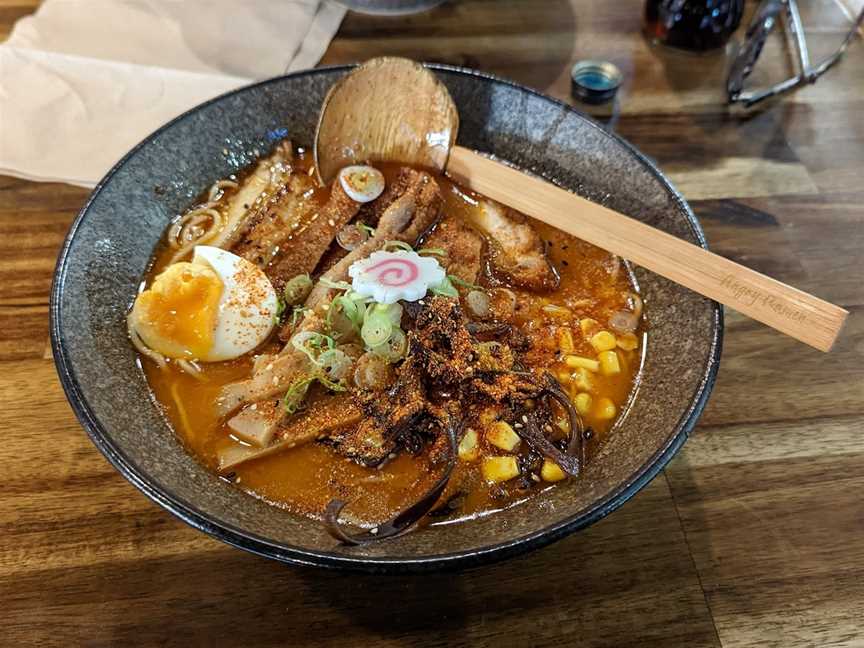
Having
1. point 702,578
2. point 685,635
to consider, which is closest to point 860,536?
point 702,578

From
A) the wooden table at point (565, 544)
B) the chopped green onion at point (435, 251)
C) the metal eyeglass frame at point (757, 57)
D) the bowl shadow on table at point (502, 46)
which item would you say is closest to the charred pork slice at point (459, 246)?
the chopped green onion at point (435, 251)

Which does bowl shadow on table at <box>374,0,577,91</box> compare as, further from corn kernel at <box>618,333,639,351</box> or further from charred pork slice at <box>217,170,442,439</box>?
corn kernel at <box>618,333,639,351</box>

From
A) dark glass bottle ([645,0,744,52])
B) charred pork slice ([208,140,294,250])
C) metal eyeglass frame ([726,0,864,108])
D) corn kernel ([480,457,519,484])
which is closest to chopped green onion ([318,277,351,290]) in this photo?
charred pork slice ([208,140,294,250])

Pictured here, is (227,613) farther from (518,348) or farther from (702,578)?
(702,578)

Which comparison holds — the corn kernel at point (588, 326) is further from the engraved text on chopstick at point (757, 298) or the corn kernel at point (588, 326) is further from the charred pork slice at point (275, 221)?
the charred pork slice at point (275, 221)

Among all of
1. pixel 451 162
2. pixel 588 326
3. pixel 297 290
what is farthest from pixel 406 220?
pixel 588 326

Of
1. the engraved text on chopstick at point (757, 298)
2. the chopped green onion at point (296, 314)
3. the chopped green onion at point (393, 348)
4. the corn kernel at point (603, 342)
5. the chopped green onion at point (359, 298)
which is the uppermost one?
the engraved text on chopstick at point (757, 298)

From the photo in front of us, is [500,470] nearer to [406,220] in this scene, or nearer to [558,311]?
[558,311]
